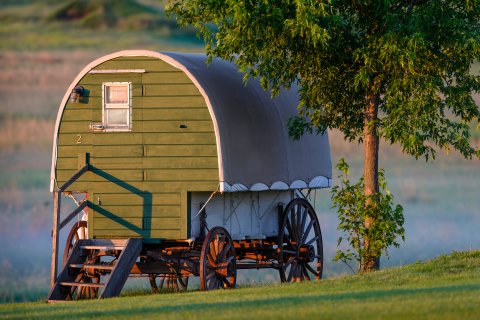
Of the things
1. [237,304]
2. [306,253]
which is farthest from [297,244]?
[237,304]

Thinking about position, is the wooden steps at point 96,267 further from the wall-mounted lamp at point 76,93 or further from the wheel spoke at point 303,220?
the wheel spoke at point 303,220

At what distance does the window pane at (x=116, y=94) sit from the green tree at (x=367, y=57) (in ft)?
7.09

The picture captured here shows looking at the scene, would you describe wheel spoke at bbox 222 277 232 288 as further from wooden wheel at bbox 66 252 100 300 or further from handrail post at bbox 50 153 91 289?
handrail post at bbox 50 153 91 289

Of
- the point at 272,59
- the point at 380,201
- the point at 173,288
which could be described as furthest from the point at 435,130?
the point at 173,288

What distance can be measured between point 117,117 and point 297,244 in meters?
6.65

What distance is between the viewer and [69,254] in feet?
81.9

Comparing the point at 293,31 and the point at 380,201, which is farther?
the point at 380,201

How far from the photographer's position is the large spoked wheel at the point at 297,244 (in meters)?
27.2

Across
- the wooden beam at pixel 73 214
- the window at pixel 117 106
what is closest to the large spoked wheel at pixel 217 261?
the wooden beam at pixel 73 214

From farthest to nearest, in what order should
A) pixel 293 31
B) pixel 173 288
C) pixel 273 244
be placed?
pixel 173 288 → pixel 273 244 → pixel 293 31

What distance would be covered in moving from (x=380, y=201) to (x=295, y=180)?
7.40 ft

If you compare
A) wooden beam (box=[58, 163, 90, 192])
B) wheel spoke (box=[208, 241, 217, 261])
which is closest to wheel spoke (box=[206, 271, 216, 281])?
wheel spoke (box=[208, 241, 217, 261])

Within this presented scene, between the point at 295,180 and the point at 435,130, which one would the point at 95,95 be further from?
the point at 435,130

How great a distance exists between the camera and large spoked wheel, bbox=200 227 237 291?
23312 mm
